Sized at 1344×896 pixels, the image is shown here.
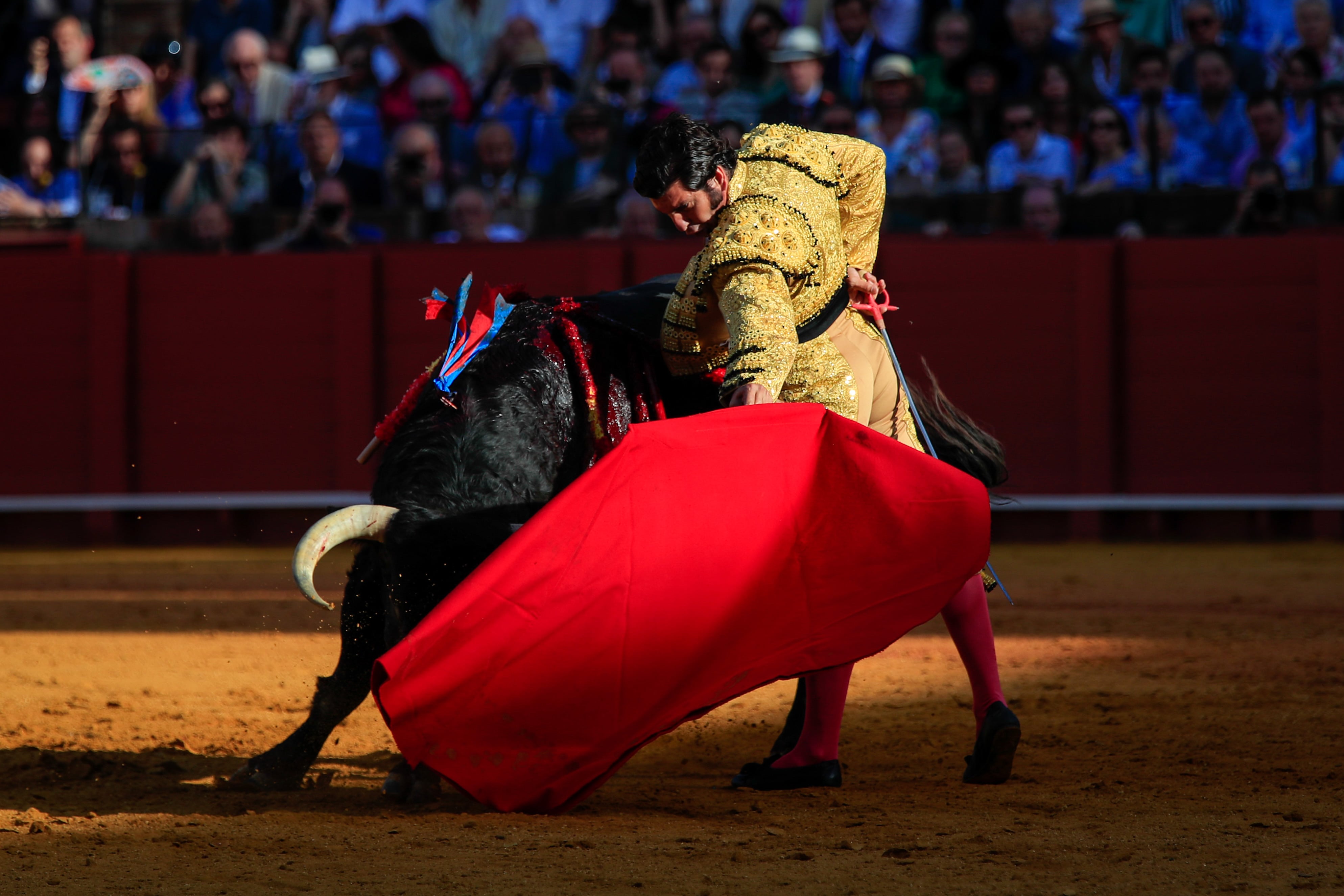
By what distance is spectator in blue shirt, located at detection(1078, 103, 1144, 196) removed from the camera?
583 cm

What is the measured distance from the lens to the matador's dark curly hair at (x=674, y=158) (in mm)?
2287

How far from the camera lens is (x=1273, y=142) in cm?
577

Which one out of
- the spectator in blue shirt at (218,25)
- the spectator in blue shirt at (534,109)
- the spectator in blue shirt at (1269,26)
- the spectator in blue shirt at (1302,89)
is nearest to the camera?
the spectator in blue shirt at (1302,89)

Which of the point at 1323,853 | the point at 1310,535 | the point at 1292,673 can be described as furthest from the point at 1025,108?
the point at 1323,853

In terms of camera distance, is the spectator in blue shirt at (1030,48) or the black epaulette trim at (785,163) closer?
the black epaulette trim at (785,163)

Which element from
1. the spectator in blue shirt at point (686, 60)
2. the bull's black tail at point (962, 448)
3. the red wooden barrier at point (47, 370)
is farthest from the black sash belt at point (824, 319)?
the red wooden barrier at point (47, 370)

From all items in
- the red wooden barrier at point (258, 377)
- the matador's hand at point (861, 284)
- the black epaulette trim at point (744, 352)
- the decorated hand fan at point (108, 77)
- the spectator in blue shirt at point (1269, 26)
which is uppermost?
the spectator in blue shirt at point (1269, 26)

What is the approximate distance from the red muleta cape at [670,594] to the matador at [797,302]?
0.11m

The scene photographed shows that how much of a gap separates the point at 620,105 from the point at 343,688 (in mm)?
4448

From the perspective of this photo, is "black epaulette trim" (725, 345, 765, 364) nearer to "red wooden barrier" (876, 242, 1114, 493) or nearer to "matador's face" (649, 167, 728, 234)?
"matador's face" (649, 167, 728, 234)

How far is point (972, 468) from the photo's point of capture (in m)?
2.90

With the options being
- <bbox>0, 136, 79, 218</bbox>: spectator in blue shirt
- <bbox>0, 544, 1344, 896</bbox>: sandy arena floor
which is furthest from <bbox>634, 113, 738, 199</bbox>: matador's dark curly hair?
→ <bbox>0, 136, 79, 218</bbox>: spectator in blue shirt

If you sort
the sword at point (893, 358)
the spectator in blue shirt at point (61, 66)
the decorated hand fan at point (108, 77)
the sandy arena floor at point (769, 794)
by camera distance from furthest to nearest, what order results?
the spectator in blue shirt at point (61, 66) < the decorated hand fan at point (108, 77) < the sword at point (893, 358) < the sandy arena floor at point (769, 794)

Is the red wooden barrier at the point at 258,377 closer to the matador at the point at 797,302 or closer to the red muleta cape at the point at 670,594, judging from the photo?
the matador at the point at 797,302
